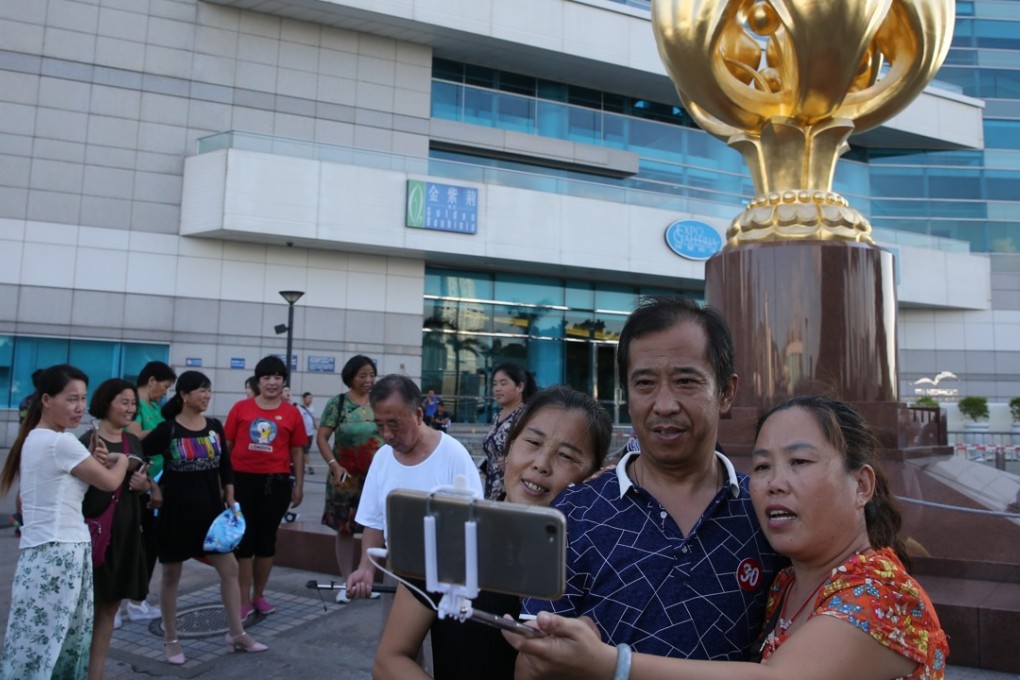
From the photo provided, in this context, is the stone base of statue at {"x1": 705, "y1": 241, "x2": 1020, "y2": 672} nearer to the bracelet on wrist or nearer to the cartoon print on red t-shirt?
the cartoon print on red t-shirt

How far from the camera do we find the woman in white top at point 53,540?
137 inches

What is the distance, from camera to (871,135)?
92.1ft

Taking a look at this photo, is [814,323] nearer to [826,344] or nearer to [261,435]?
[826,344]

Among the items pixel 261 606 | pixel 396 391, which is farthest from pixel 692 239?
pixel 396 391

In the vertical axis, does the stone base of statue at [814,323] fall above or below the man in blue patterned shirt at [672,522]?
above

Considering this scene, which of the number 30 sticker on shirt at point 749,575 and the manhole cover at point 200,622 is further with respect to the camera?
the manhole cover at point 200,622

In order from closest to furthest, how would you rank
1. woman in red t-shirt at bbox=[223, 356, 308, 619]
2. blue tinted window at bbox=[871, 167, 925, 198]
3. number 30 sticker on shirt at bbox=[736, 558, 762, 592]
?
number 30 sticker on shirt at bbox=[736, 558, 762, 592]
woman in red t-shirt at bbox=[223, 356, 308, 619]
blue tinted window at bbox=[871, 167, 925, 198]

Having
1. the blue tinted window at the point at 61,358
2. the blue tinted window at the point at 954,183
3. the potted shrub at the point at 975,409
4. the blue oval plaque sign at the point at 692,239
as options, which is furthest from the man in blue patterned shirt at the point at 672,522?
the blue tinted window at the point at 954,183

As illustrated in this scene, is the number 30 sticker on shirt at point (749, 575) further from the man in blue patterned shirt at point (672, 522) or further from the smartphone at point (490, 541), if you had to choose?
the smartphone at point (490, 541)

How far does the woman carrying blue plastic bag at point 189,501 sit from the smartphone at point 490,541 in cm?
396

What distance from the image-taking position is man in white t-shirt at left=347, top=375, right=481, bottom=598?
3602mm

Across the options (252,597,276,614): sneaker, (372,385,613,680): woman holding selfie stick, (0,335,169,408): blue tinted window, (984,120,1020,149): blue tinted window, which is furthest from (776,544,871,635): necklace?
(984,120,1020,149): blue tinted window

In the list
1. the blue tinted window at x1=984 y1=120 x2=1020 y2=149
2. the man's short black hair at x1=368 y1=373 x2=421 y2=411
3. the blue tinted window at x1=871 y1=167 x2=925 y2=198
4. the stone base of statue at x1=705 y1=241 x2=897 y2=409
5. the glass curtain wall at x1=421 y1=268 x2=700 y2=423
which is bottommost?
the man's short black hair at x1=368 y1=373 x2=421 y2=411

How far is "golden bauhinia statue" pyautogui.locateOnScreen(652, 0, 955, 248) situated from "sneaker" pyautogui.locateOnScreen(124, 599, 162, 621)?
538 cm
